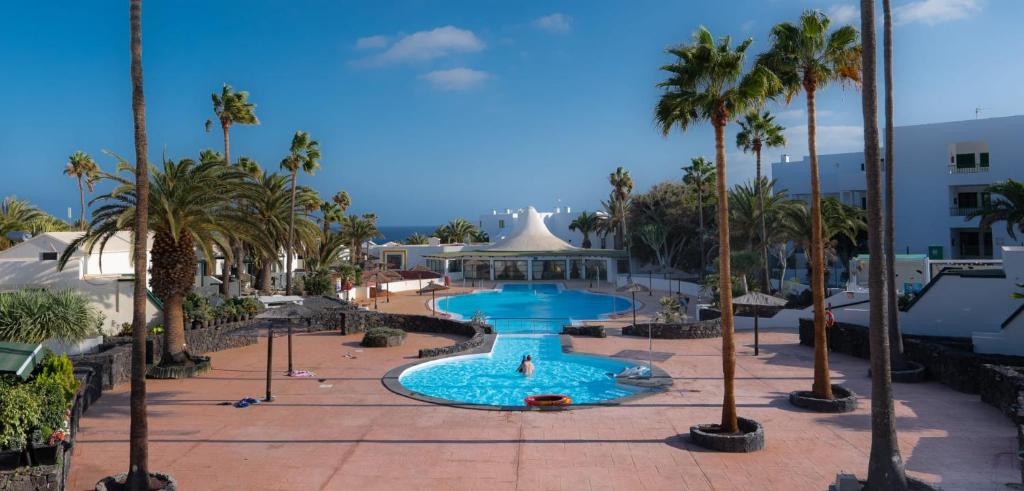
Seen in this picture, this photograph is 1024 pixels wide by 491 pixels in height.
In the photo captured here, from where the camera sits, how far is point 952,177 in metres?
38.7

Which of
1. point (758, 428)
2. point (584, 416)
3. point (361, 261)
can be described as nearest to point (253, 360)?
point (584, 416)

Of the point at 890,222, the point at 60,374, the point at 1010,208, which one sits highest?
the point at 1010,208

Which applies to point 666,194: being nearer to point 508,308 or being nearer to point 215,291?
point 508,308

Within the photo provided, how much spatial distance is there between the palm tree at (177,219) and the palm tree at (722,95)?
12.9 metres

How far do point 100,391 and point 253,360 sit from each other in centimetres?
567

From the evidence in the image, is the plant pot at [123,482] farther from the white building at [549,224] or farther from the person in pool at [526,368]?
the white building at [549,224]

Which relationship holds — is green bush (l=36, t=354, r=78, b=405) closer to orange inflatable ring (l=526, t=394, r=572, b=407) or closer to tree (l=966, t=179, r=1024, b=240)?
orange inflatable ring (l=526, t=394, r=572, b=407)

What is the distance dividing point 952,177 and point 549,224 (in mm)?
53261

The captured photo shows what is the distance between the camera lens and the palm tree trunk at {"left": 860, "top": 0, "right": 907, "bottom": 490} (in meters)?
8.07

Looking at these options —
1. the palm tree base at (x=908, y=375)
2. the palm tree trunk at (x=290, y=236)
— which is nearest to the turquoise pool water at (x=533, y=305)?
the palm tree trunk at (x=290, y=236)

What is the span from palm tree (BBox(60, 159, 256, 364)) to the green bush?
507cm

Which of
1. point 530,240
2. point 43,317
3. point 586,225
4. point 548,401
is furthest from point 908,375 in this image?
point 586,225

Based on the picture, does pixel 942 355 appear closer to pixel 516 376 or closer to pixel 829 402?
pixel 829 402

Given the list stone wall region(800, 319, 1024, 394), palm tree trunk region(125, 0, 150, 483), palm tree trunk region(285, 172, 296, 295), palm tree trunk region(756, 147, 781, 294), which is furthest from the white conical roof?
palm tree trunk region(125, 0, 150, 483)
